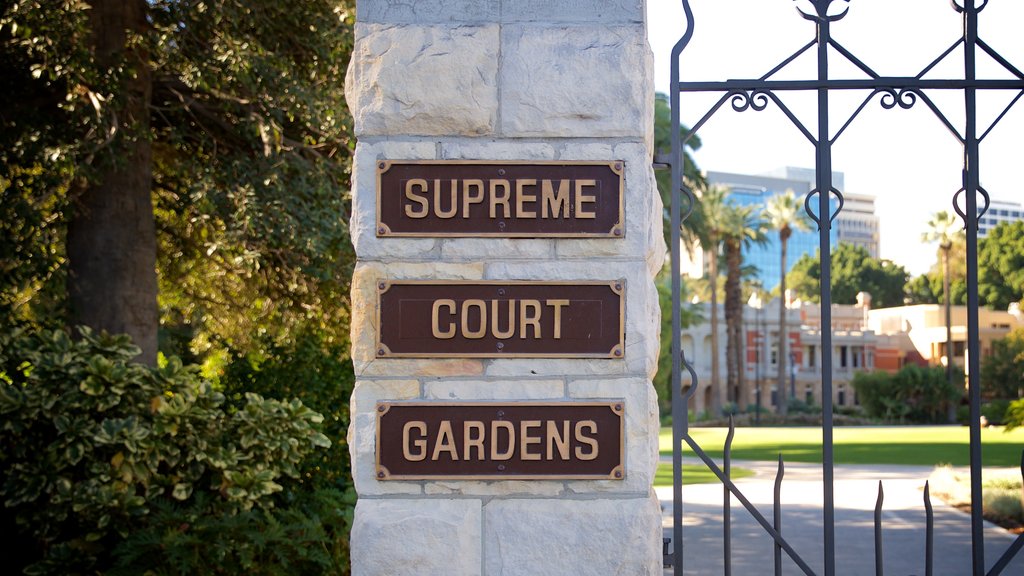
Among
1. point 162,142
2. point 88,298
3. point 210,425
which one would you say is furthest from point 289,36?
point 210,425

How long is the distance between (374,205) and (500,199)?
429mm

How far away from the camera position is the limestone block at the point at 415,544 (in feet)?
10.7

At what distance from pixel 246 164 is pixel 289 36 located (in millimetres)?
1185

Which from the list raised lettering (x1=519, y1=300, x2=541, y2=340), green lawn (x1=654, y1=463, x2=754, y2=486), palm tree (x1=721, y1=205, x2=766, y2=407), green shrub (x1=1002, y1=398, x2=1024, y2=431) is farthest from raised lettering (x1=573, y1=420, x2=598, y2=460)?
palm tree (x1=721, y1=205, x2=766, y2=407)

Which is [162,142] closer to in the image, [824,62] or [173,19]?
[173,19]

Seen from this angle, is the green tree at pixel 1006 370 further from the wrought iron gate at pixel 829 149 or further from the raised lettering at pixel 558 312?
the raised lettering at pixel 558 312

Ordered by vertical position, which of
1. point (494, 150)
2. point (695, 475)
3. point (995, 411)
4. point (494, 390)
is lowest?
point (995, 411)

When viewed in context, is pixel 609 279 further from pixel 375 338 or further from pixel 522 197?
pixel 375 338

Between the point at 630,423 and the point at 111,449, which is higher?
the point at 630,423

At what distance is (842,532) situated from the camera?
423 inches

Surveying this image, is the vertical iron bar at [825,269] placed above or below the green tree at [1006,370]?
above

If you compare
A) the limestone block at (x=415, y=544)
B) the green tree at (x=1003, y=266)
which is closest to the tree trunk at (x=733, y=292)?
the green tree at (x=1003, y=266)

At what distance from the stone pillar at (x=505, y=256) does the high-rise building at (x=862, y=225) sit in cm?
15277

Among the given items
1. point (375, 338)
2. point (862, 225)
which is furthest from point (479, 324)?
point (862, 225)
